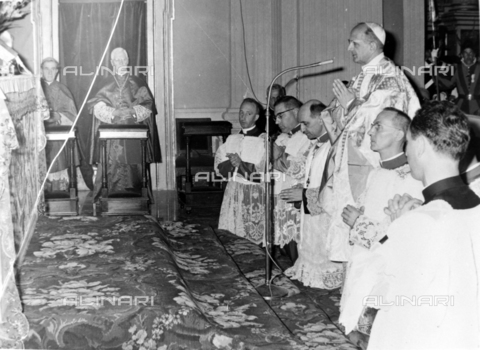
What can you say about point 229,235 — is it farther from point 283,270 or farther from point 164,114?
point 164,114

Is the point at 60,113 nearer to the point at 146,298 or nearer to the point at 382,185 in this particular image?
the point at 146,298

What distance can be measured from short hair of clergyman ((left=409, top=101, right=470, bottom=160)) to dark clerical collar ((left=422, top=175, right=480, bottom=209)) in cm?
11

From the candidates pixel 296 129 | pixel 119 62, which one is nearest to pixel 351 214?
pixel 296 129

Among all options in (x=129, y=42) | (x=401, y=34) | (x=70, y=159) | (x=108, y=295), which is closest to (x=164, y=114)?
(x=129, y=42)

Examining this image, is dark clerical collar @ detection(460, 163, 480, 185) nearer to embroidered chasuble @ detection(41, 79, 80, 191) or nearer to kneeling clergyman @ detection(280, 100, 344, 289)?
kneeling clergyman @ detection(280, 100, 344, 289)

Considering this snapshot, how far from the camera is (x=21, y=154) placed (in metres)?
5.16

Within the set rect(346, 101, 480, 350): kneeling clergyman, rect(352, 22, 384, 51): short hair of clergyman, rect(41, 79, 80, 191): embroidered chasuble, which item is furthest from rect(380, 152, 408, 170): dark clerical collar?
rect(41, 79, 80, 191): embroidered chasuble

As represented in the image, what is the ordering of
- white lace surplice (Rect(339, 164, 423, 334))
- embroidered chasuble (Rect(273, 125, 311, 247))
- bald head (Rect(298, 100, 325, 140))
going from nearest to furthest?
white lace surplice (Rect(339, 164, 423, 334)) → bald head (Rect(298, 100, 325, 140)) → embroidered chasuble (Rect(273, 125, 311, 247))

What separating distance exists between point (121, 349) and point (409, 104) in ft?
8.59

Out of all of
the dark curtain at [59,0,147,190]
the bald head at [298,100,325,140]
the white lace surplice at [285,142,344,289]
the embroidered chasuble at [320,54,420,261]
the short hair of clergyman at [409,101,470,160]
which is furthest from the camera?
the dark curtain at [59,0,147,190]

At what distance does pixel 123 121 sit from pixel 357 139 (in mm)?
4139

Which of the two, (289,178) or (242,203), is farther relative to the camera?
(242,203)

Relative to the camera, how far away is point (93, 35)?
406 inches

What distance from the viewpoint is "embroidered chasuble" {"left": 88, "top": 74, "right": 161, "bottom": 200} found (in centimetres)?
788
